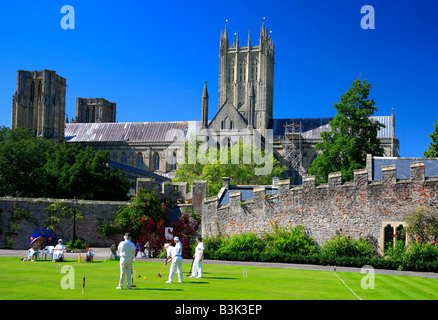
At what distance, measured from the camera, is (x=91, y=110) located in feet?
446

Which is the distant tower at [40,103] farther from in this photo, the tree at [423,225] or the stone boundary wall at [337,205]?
the tree at [423,225]

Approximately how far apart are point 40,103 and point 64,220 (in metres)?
70.4

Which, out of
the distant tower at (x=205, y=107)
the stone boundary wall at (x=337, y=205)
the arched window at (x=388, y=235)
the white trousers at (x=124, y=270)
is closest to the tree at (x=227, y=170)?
the distant tower at (x=205, y=107)

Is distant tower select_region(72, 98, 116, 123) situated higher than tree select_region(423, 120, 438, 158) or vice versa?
distant tower select_region(72, 98, 116, 123)

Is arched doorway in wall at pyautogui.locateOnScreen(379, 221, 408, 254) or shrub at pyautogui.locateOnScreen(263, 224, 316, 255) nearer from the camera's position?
arched doorway in wall at pyautogui.locateOnScreen(379, 221, 408, 254)

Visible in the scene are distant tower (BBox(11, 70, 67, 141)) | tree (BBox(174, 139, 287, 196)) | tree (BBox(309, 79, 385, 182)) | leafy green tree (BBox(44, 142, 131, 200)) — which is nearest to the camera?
tree (BBox(309, 79, 385, 182))

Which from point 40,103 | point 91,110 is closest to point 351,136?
point 40,103

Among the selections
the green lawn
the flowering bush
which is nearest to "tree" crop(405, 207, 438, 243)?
the flowering bush

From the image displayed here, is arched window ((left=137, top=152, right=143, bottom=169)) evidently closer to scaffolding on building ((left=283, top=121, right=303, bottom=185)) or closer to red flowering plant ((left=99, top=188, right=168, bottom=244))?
scaffolding on building ((left=283, top=121, right=303, bottom=185))

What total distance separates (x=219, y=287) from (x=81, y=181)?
36399 millimetres

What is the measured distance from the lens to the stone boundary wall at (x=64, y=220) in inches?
1581

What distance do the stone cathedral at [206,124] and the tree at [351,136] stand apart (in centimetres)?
3405

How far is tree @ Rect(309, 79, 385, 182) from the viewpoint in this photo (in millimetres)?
47000

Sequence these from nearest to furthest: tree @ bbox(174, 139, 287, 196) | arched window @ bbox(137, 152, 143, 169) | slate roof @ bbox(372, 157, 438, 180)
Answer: slate roof @ bbox(372, 157, 438, 180), tree @ bbox(174, 139, 287, 196), arched window @ bbox(137, 152, 143, 169)
